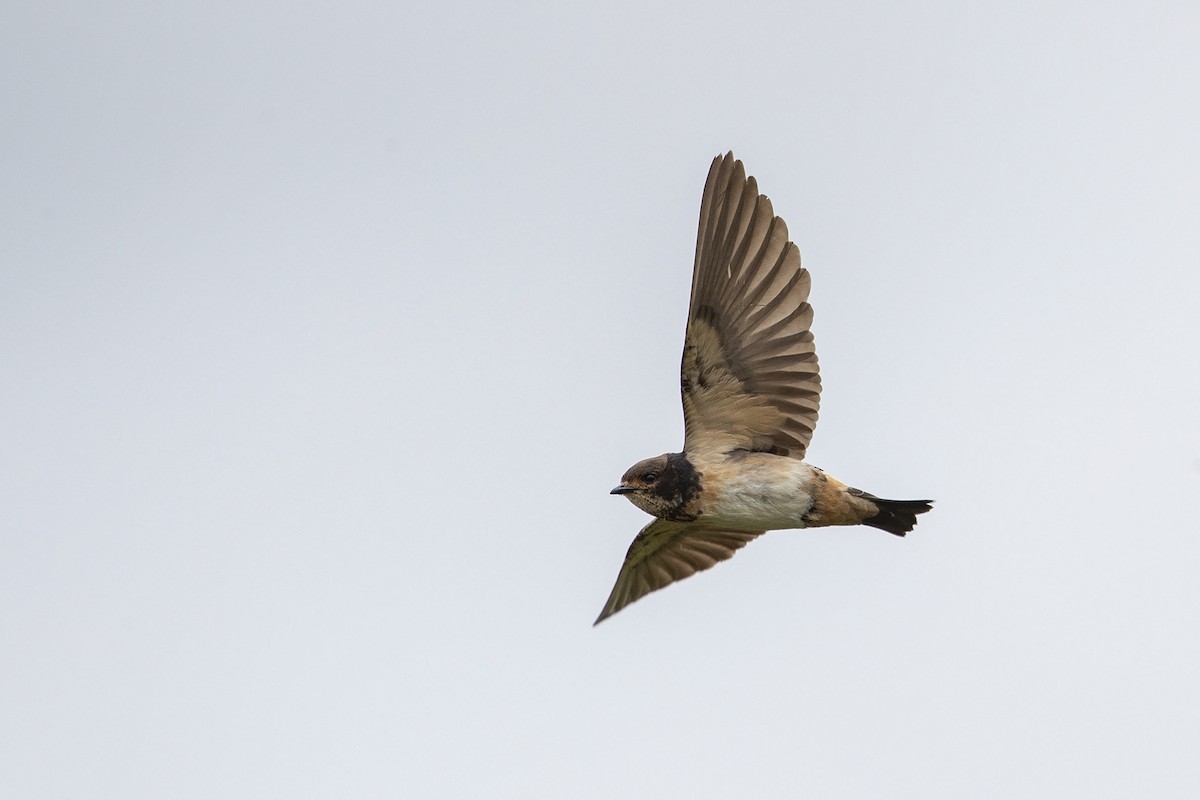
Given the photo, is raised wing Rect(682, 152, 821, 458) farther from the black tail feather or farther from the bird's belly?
the black tail feather

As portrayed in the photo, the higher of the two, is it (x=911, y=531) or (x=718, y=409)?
(x=718, y=409)

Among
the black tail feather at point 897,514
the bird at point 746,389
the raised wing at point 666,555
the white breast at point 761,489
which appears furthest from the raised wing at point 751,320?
the raised wing at point 666,555

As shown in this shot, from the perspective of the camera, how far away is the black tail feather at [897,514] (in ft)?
36.5

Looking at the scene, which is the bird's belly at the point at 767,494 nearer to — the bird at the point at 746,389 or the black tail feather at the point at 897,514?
the bird at the point at 746,389

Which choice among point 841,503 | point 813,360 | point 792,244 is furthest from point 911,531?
point 792,244

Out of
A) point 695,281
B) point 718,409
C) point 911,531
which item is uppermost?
point 695,281

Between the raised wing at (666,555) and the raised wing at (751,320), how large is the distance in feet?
4.07

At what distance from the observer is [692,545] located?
499 inches

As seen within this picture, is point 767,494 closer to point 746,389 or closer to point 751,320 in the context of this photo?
point 746,389

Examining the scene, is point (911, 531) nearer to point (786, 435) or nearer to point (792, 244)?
point (786, 435)

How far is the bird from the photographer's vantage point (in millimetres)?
11141

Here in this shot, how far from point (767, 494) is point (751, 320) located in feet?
3.59

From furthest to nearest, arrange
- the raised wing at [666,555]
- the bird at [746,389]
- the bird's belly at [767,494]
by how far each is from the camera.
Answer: the raised wing at [666,555] < the bird at [746,389] < the bird's belly at [767,494]

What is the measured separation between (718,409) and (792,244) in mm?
A: 1139
